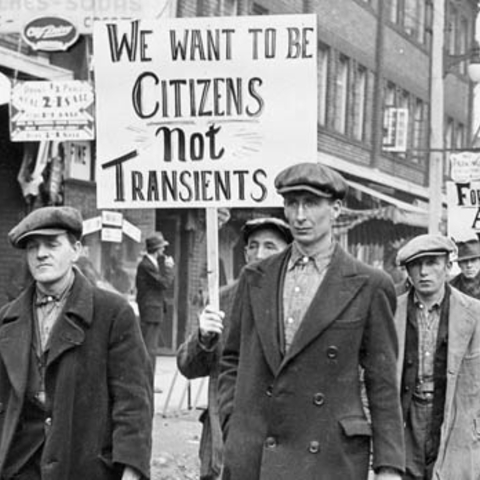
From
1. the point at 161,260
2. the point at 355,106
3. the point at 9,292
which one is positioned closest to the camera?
the point at 9,292

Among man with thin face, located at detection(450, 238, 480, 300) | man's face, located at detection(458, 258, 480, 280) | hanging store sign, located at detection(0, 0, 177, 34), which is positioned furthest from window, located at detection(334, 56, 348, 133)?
man's face, located at detection(458, 258, 480, 280)

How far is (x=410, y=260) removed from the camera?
7.32m

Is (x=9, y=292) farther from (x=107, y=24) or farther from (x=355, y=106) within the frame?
(x=355, y=106)

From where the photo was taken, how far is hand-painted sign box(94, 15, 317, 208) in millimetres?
7188

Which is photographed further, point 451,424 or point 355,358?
point 451,424

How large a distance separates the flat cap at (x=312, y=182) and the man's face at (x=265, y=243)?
49.4 inches

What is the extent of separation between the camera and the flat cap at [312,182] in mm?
5344

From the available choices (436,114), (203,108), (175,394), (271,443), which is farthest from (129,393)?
(436,114)

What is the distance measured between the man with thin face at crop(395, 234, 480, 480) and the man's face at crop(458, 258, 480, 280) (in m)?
3.30

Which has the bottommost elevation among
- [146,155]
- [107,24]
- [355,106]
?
[146,155]

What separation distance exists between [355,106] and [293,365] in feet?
94.5

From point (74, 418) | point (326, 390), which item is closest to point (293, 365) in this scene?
point (326, 390)

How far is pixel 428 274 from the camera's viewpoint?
7328 millimetres

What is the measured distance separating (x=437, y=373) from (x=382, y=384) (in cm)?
190
